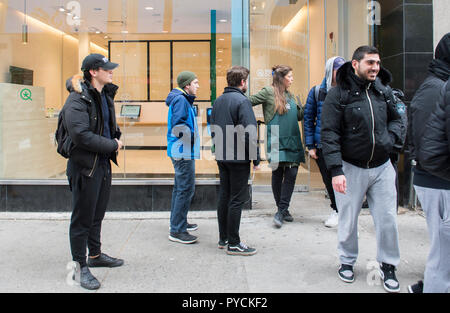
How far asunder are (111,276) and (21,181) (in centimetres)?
295

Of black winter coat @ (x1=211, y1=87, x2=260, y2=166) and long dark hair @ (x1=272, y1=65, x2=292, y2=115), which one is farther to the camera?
long dark hair @ (x1=272, y1=65, x2=292, y2=115)

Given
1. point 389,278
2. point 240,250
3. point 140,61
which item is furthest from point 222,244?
point 140,61

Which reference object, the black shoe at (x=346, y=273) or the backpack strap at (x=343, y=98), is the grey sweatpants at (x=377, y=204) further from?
the backpack strap at (x=343, y=98)

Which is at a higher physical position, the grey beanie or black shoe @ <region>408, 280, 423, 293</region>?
the grey beanie

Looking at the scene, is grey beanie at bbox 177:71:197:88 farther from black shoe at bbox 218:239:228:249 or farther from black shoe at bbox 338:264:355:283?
black shoe at bbox 338:264:355:283

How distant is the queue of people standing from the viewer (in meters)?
3.15

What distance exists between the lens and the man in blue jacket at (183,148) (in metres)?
4.99

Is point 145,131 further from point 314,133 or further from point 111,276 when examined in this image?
point 111,276

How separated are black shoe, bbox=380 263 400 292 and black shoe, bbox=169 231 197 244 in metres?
2.07

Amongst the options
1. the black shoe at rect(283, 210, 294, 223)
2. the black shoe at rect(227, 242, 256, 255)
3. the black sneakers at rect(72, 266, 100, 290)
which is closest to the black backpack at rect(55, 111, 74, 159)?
the black sneakers at rect(72, 266, 100, 290)

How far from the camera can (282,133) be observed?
18.6 ft

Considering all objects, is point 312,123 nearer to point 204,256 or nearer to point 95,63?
point 204,256

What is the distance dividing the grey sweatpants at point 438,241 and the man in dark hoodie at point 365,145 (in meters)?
0.54

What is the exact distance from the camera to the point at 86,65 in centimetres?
394
